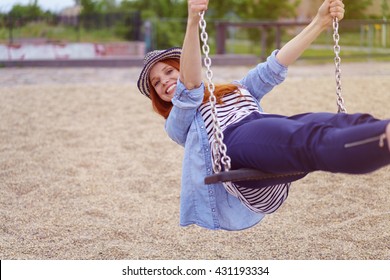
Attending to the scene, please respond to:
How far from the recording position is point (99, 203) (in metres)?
3.97

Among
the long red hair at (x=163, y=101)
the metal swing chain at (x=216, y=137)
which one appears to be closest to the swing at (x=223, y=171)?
the metal swing chain at (x=216, y=137)

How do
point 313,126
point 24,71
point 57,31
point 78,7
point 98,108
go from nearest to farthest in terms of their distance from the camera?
point 313,126, point 98,108, point 24,71, point 57,31, point 78,7

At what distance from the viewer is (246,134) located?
7.07 feet

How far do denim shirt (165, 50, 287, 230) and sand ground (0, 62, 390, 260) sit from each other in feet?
2.24

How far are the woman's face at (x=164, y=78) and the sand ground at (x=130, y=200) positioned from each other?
94cm

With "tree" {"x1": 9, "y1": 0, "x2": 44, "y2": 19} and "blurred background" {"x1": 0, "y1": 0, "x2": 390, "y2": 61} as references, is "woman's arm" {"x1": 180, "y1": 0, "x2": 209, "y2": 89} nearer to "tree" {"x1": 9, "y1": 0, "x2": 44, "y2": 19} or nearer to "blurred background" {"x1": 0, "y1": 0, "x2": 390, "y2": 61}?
"blurred background" {"x1": 0, "y1": 0, "x2": 390, "y2": 61}

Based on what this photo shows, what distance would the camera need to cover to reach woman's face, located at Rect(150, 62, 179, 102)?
8.20 feet

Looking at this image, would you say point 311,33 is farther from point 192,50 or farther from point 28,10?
point 28,10

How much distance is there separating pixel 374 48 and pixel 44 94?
9.35m

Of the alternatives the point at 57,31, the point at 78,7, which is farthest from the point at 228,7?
the point at 57,31

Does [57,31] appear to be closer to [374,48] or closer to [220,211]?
[374,48]

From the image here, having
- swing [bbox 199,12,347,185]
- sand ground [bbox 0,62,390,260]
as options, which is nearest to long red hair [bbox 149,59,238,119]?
swing [bbox 199,12,347,185]

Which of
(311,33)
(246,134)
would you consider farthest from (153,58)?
(311,33)

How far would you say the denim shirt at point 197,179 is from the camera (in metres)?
2.33
